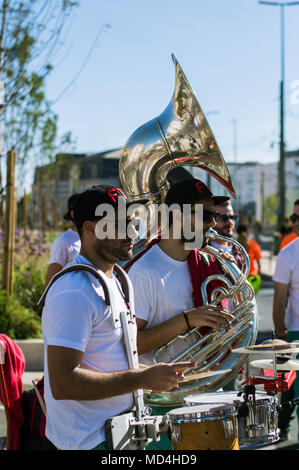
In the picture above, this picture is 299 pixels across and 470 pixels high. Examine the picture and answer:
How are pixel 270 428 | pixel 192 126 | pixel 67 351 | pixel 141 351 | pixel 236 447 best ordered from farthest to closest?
pixel 192 126 < pixel 141 351 < pixel 270 428 < pixel 236 447 < pixel 67 351

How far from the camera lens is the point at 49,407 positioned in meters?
2.48

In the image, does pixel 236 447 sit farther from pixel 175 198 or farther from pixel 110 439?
pixel 175 198

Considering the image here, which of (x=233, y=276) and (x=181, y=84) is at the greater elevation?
(x=181, y=84)

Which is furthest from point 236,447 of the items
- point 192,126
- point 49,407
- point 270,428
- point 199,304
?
point 192,126

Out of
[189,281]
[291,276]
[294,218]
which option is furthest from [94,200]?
[294,218]

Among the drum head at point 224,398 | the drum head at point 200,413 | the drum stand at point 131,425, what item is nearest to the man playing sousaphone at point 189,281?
the drum head at point 224,398

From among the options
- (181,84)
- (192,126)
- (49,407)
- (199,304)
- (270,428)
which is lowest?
(270,428)

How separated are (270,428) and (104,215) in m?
1.28

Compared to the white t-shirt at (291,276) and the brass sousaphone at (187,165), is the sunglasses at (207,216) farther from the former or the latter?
the white t-shirt at (291,276)

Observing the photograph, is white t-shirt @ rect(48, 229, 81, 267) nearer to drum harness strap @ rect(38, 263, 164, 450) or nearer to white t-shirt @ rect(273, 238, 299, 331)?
white t-shirt @ rect(273, 238, 299, 331)

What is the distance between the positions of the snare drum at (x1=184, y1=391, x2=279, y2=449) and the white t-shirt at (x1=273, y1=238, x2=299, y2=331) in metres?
1.86

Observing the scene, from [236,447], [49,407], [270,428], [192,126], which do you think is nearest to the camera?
[49,407]

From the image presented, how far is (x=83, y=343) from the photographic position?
2.33 m

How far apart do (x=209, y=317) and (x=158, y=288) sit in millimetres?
299
